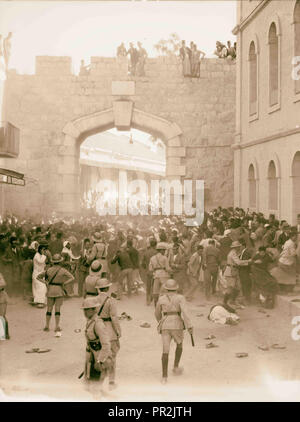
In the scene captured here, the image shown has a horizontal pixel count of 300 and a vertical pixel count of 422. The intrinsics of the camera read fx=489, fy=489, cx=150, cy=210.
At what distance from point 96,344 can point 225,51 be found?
61.6 ft

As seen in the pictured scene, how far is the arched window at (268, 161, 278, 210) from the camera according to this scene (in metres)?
16.7

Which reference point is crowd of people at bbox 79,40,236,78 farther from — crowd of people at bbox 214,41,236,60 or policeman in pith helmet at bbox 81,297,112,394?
policeman in pith helmet at bbox 81,297,112,394

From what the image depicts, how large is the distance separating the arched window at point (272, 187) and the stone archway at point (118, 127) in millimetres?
4955

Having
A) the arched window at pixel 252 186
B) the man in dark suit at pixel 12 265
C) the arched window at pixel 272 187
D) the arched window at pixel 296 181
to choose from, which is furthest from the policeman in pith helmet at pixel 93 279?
the arched window at pixel 252 186

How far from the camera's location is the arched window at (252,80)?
731 inches

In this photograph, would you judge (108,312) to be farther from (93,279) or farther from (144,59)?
(144,59)

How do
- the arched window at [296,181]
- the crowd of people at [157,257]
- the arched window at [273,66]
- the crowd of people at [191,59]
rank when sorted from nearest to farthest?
the crowd of people at [157,257]
the arched window at [296,181]
the arched window at [273,66]
the crowd of people at [191,59]

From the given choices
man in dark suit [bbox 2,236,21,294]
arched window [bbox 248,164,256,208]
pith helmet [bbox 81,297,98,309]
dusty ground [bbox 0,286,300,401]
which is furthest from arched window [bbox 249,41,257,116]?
pith helmet [bbox 81,297,98,309]

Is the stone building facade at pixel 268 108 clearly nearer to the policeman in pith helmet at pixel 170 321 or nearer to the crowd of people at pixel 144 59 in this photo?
the crowd of people at pixel 144 59

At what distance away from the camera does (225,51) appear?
22.1 meters

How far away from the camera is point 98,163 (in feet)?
114
